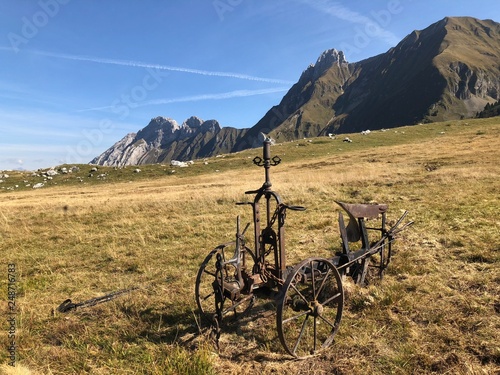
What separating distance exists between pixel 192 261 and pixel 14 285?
4.74 meters

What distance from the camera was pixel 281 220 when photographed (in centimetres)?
564

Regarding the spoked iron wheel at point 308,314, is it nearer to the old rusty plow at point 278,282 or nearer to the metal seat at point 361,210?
the old rusty plow at point 278,282

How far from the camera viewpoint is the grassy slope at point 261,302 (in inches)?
204

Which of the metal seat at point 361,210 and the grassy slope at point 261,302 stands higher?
the metal seat at point 361,210

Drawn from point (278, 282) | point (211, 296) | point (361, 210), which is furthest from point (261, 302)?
point (361, 210)

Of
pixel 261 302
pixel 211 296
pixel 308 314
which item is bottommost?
pixel 261 302

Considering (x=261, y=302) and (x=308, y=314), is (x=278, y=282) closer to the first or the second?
(x=308, y=314)

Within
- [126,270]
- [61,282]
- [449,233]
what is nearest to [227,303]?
[126,270]

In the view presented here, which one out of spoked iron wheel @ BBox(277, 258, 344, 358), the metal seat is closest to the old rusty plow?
spoked iron wheel @ BBox(277, 258, 344, 358)

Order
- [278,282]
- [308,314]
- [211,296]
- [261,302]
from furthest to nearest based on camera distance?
[211,296] < [261,302] < [278,282] < [308,314]

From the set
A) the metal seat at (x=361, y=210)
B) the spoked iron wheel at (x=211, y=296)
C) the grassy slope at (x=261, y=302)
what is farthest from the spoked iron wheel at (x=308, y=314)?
the metal seat at (x=361, y=210)

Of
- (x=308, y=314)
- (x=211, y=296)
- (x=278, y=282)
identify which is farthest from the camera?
(x=211, y=296)

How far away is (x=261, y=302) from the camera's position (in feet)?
24.3

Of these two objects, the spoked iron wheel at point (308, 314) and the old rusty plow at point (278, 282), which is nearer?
the spoked iron wheel at point (308, 314)
